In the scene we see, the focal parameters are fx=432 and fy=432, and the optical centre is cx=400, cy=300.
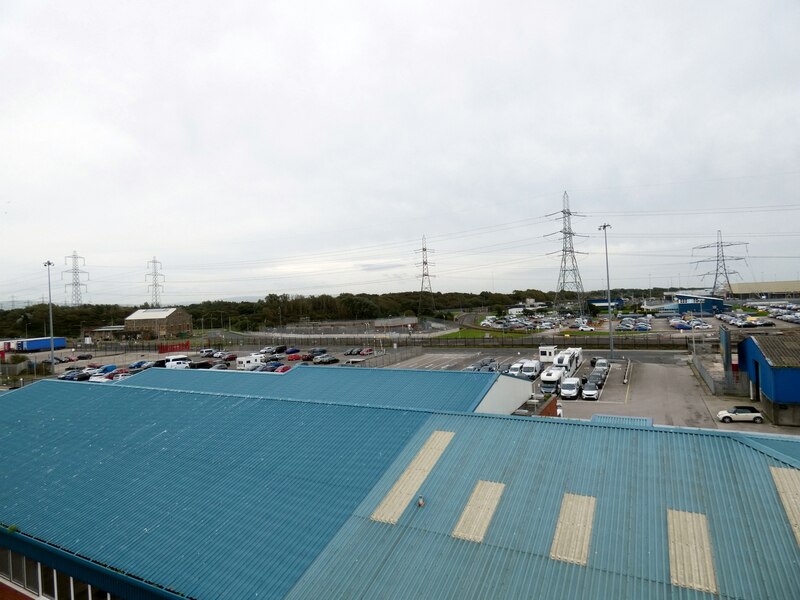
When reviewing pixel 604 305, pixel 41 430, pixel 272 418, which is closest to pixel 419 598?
pixel 272 418

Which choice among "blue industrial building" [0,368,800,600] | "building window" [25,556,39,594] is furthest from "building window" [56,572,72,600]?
"building window" [25,556,39,594]

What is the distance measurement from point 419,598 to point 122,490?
7.42 metres

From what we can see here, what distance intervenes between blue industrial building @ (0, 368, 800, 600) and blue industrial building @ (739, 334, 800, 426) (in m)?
11.9

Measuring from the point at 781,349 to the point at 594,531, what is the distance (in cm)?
2000

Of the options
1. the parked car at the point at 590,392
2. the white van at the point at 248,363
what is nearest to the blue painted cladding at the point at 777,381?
the parked car at the point at 590,392

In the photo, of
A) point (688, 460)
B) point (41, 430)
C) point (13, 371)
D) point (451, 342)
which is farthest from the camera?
point (451, 342)

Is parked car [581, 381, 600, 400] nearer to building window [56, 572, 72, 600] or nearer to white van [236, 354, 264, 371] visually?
building window [56, 572, 72, 600]

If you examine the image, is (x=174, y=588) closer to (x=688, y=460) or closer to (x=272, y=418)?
(x=272, y=418)

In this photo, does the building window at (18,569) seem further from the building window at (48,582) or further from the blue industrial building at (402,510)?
the building window at (48,582)

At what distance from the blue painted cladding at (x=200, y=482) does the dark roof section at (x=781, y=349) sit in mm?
17817

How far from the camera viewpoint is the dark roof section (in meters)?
18.4

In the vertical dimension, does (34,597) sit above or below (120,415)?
below

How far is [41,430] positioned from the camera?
525 inches

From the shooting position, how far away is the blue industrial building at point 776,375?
17.9m
